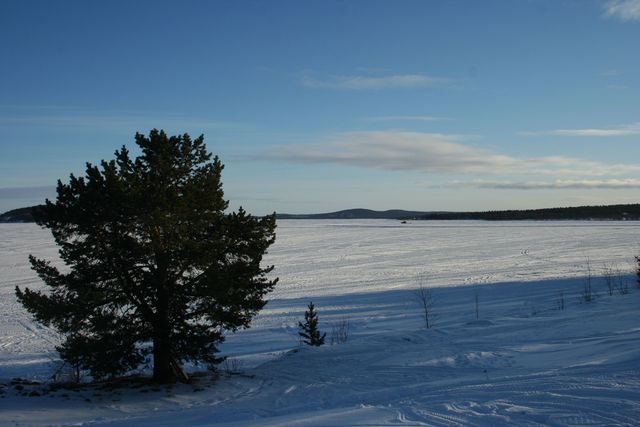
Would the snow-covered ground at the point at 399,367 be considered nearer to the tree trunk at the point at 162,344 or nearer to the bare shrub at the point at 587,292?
the bare shrub at the point at 587,292

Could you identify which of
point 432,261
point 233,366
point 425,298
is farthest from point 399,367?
point 432,261

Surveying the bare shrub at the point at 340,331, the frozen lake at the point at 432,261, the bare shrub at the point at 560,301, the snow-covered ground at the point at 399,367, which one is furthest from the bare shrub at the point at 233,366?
the bare shrub at the point at 560,301

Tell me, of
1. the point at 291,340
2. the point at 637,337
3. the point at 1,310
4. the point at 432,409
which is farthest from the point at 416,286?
the point at 432,409

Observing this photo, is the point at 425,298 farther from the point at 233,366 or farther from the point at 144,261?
the point at 144,261

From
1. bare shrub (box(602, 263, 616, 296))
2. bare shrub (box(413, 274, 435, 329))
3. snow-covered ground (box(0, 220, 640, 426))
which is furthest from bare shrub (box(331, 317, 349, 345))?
bare shrub (box(602, 263, 616, 296))

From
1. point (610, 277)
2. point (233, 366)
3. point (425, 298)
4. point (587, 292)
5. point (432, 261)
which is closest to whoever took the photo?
point (233, 366)

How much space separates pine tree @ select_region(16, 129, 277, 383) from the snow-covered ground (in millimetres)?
1119

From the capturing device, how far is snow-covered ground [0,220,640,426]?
25.6 feet

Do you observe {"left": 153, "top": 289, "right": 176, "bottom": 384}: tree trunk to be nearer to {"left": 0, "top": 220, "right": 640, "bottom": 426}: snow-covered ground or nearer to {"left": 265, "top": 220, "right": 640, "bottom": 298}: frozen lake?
{"left": 0, "top": 220, "right": 640, "bottom": 426}: snow-covered ground

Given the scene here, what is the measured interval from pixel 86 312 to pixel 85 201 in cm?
235

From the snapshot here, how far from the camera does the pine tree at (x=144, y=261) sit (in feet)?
38.7

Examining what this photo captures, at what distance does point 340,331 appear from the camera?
1867 cm

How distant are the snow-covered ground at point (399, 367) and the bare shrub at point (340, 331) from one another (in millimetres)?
254

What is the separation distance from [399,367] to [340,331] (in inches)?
264
